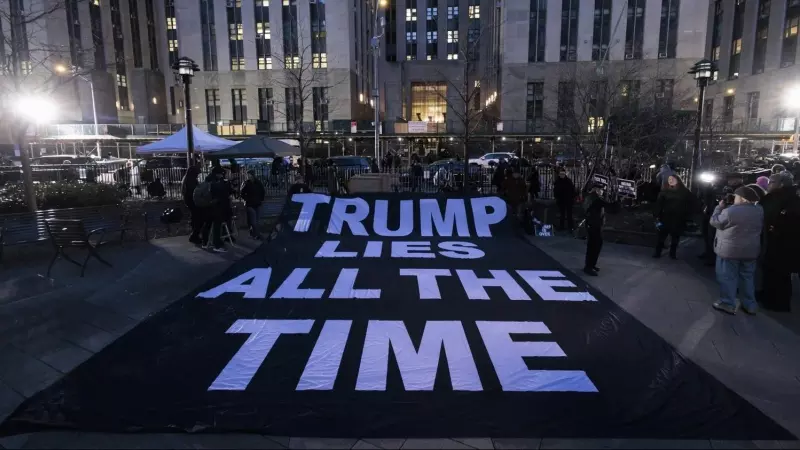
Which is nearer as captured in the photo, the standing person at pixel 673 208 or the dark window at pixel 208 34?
the standing person at pixel 673 208

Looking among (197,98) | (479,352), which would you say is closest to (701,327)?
(479,352)

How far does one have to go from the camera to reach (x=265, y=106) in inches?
2024

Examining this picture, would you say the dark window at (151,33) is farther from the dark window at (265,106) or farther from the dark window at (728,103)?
the dark window at (728,103)

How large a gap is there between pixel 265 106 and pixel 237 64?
5635 millimetres

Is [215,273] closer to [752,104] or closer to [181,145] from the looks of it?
[181,145]

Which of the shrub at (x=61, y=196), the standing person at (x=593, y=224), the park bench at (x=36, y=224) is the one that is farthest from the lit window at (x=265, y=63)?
the standing person at (x=593, y=224)

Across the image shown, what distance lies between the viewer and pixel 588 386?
463cm

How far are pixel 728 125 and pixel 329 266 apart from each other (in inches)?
1963

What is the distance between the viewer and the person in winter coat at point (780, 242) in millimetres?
6598

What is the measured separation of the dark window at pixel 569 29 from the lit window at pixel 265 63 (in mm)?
32408

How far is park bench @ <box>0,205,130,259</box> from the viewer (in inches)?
373

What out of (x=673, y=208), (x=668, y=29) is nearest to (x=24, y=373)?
(x=673, y=208)

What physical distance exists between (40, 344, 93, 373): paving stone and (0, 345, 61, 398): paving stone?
7 cm

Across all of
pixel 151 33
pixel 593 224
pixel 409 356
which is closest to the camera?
pixel 409 356
